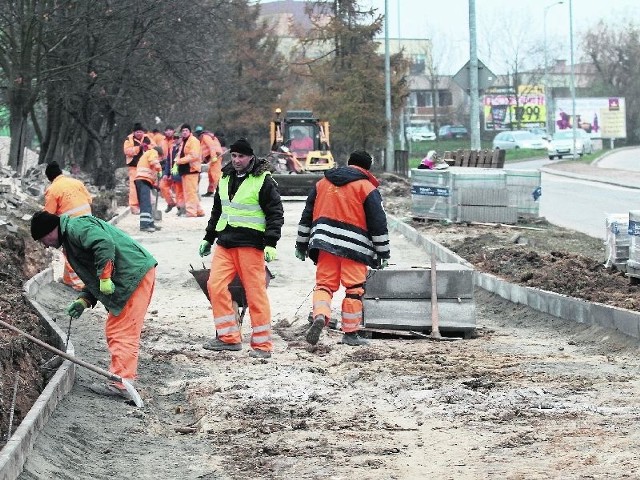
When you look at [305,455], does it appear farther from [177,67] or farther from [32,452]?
[177,67]

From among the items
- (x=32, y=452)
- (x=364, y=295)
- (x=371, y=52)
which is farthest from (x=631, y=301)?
(x=371, y=52)

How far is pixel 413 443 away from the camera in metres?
7.56

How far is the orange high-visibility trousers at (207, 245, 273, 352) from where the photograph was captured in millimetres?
10781

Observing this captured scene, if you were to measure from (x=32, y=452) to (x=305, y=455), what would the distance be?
4.95 feet

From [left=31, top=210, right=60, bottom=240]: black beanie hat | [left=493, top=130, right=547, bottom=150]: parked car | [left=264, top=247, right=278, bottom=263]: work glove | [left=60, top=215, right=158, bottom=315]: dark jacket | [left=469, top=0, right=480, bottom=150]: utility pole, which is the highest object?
[left=469, top=0, right=480, bottom=150]: utility pole

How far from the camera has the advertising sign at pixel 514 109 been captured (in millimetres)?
98875

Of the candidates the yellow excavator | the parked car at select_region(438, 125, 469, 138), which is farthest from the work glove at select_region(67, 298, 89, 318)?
the parked car at select_region(438, 125, 469, 138)

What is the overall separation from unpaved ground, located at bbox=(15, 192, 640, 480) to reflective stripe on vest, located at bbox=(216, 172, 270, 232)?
111 cm

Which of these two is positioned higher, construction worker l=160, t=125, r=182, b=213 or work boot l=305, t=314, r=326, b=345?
construction worker l=160, t=125, r=182, b=213

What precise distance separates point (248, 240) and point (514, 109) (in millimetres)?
93053

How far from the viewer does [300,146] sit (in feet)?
132

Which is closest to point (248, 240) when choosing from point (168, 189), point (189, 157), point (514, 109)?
point (189, 157)

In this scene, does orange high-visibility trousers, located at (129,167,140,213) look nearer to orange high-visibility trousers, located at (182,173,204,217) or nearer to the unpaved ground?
orange high-visibility trousers, located at (182,173,204,217)

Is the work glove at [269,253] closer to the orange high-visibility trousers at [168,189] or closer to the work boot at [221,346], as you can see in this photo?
the work boot at [221,346]
